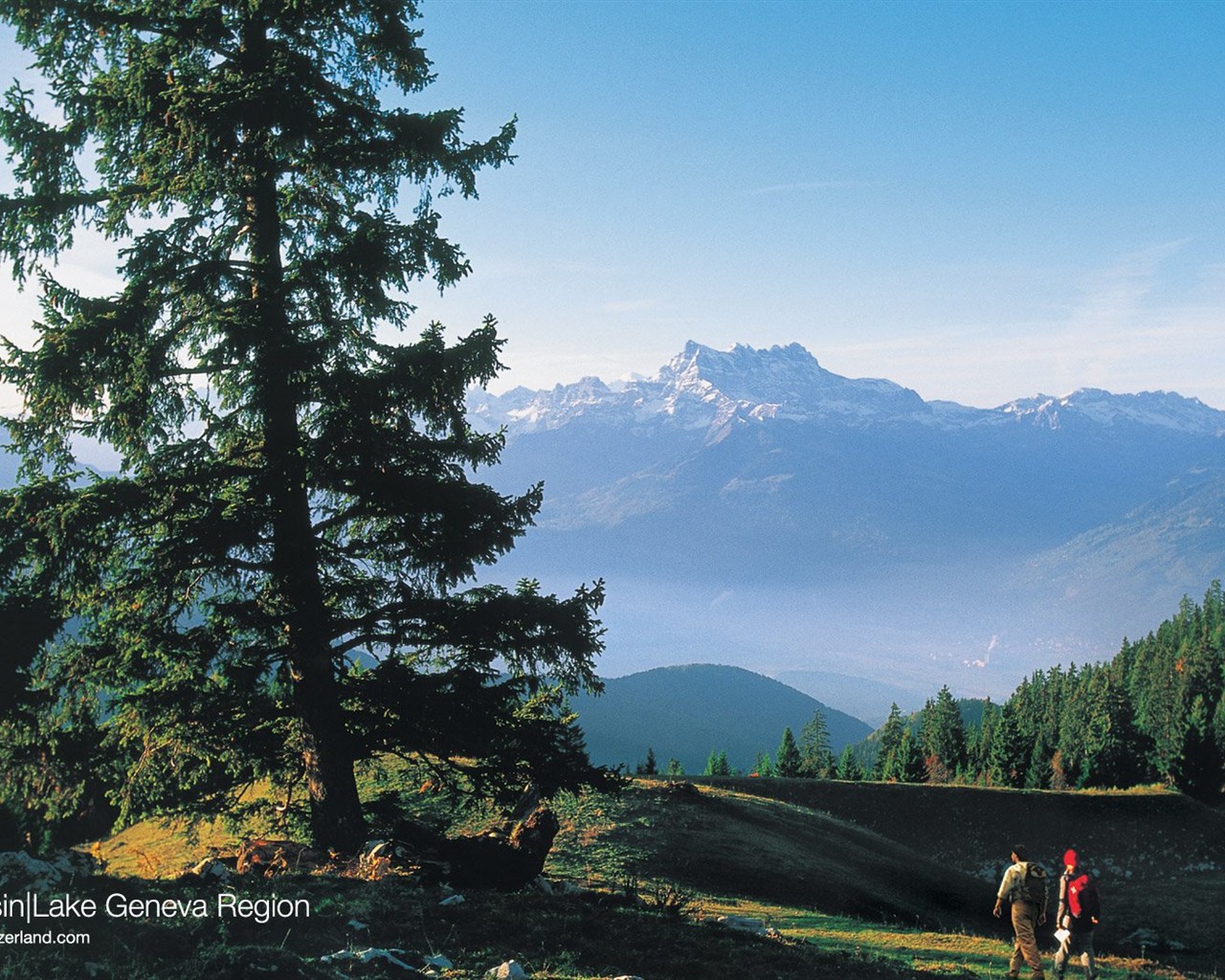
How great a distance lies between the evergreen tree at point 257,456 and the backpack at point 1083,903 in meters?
9.79

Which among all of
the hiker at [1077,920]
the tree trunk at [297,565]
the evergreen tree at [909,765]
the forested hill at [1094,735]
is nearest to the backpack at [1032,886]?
the hiker at [1077,920]

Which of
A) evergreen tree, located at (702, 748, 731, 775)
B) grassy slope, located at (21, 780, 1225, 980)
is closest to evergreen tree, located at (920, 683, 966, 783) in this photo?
evergreen tree, located at (702, 748, 731, 775)

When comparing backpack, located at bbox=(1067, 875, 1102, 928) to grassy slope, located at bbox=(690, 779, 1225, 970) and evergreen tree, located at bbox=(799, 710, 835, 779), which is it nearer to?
grassy slope, located at bbox=(690, 779, 1225, 970)

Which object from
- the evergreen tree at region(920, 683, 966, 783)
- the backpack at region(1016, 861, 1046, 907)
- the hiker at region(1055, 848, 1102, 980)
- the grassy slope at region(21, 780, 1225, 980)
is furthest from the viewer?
the evergreen tree at region(920, 683, 966, 783)

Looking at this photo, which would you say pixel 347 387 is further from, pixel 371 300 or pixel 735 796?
pixel 735 796

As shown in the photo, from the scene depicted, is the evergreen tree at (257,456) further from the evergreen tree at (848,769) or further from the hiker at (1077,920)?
the evergreen tree at (848,769)

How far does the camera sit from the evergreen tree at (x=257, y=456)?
1253 centimetres

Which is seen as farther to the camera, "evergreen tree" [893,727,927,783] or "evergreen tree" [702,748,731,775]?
"evergreen tree" [702,748,731,775]

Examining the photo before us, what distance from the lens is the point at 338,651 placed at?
45.7 ft

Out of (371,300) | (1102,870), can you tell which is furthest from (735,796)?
(371,300)

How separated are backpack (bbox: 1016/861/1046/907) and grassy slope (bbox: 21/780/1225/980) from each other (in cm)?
154

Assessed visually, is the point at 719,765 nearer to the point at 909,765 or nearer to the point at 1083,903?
the point at 909,765

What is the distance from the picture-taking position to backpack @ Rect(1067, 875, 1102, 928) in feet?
51.4

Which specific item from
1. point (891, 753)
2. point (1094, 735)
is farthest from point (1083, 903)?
point (891, 753)
